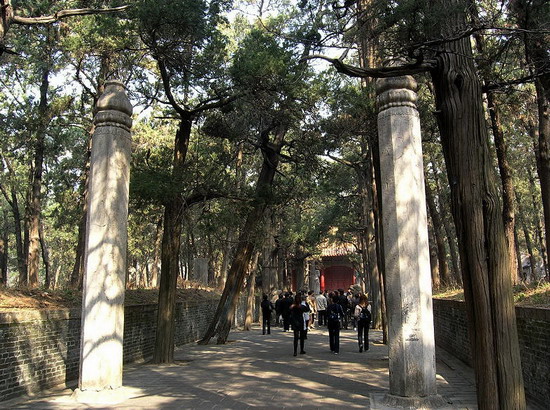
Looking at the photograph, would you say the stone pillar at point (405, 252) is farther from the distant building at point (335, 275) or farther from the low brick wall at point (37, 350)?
the distant building at point (335, 275)

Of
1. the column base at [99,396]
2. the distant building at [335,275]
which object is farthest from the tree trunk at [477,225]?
the distant building at [335,275]

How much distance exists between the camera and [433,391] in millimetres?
6938

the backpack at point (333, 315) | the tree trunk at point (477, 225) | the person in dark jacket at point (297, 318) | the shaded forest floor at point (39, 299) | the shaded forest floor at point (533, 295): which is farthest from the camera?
the person in dark jacket at point (297, 318)

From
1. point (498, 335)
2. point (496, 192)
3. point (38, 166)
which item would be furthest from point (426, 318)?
point (38, 166)

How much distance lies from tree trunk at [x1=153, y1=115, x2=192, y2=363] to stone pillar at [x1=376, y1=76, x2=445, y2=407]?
5.77 meters

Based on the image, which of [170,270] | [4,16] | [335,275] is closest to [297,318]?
[170,270]

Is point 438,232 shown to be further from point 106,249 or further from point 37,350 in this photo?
point 37,350

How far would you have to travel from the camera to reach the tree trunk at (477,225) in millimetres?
5465

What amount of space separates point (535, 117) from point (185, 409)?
13.8 meters

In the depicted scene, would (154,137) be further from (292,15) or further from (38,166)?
(292,15)

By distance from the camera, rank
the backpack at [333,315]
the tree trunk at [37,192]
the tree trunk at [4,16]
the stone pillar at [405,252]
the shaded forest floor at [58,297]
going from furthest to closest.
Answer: the tree trunk at [37,192] → the backpack at [333,315] → the tree trunk at [4,16] → the shaded forest floor at [58,297] → the stone pillar at [405,252]

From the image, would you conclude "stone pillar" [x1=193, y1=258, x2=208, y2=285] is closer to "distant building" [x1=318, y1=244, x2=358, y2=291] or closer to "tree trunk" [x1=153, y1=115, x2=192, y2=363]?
"tree trunk" [x1=153, y1=115, x2=192, y2=363]

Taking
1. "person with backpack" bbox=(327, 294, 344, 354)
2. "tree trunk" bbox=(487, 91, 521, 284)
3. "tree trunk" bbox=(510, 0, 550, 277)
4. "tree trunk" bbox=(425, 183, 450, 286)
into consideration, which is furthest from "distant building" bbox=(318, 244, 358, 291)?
"tree trunk" bbox=(510, 0, 550, 277)

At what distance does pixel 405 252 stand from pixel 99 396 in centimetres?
506
